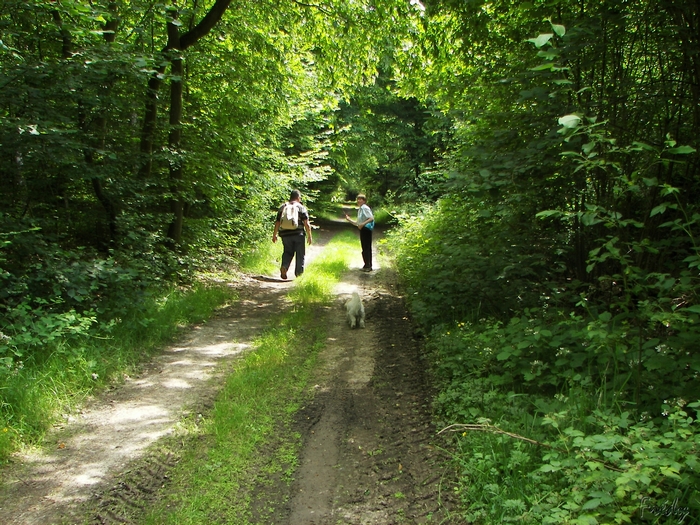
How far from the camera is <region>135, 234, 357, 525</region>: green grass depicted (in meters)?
3.38

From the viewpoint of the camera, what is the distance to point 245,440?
13.9 feet

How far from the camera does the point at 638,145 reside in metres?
2.95

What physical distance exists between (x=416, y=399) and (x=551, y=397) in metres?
1.39

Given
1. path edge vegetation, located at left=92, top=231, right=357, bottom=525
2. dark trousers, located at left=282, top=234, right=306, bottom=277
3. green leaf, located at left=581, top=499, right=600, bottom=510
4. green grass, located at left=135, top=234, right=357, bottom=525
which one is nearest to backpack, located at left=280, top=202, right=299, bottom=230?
dark trousers, located at left=282, top=234, right=306, bottom=277

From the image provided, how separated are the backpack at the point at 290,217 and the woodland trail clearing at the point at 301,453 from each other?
12.7ft

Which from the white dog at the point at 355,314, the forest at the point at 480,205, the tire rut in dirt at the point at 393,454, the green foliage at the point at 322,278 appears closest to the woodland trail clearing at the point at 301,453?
the tire rut in dirt at the point at 393,454

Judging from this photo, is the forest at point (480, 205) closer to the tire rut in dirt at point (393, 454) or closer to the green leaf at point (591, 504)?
the green leaf at point (591, 504)

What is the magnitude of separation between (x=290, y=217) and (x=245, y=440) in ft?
20.8

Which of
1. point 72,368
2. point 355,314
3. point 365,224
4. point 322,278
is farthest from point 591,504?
point 365,224

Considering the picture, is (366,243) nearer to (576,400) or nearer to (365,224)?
(365,224)

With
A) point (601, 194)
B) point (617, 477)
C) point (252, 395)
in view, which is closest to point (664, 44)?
point (601, 194)

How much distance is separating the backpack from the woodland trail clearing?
3.87 metres

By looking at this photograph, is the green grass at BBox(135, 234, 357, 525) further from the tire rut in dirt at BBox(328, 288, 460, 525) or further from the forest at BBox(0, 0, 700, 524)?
the forest at BBox(0, 0, 700, 524)

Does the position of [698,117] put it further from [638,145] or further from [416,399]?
[416,399]
